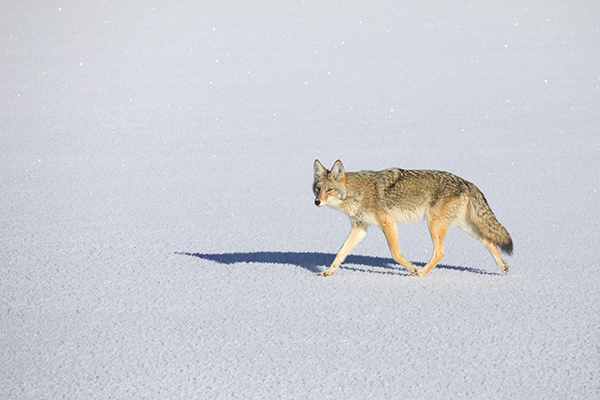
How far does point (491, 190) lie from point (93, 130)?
26.7 ft

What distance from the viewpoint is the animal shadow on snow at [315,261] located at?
23.7 ft

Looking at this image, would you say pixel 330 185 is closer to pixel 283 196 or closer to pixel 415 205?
pixel 415 205

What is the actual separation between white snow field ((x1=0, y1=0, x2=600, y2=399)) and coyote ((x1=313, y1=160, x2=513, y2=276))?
33cm

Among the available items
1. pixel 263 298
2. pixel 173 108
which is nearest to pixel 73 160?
pixel 173 108

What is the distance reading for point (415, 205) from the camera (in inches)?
267

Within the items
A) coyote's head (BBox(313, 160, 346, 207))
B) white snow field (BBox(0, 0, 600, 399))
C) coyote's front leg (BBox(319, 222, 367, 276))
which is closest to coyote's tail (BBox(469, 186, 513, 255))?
white snow field (BBox(0, 0, 600, 399))

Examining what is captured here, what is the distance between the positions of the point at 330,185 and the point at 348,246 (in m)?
0.68

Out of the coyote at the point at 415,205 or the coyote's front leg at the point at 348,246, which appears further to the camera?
the coyote's front leg at the point at 348,246

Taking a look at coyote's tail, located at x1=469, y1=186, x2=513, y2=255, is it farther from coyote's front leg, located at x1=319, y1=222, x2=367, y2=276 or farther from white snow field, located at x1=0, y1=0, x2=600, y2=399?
coyote's front leg, located at x1=319, y1=222, x2=367, y2=276

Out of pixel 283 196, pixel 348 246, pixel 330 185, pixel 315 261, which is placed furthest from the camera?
pixel 283 196

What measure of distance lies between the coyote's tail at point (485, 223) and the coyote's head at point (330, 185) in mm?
1305

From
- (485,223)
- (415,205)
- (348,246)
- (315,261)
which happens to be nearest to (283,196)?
(315,261)

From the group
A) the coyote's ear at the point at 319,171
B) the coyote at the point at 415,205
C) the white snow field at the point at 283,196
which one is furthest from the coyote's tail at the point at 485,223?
the coyote's ear at the point at 319,171

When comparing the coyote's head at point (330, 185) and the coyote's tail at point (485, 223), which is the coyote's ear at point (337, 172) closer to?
the coyote's head at point (330, 185)
